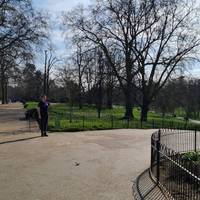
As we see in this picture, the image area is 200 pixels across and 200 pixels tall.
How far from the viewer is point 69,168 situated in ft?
40.1

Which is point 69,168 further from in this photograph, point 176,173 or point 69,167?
point 176,173

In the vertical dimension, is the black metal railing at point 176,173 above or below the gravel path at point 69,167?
above

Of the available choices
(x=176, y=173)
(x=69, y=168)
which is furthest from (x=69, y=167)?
(x=176, y=173)

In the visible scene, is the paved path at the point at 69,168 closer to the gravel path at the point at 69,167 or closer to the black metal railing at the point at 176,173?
the gravel path at the point at 69,167

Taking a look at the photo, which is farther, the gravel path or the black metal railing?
the gravel path

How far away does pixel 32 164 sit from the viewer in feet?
41.9

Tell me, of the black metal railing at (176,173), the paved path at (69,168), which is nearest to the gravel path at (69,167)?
the paved path at (69,168)

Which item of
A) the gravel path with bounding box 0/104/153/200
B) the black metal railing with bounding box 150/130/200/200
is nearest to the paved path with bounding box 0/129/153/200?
the gravel path with bounding box 0/104/153/200

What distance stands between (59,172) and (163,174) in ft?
9.01

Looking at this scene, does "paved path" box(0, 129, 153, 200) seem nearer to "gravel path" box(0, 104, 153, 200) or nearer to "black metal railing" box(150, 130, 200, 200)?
"gravel path" box(0, 104, 153, 200)

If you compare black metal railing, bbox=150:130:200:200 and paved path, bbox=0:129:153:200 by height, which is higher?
black metal railing, bbox=150:130:200:200

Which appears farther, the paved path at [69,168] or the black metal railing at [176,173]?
the paved path at [69,168]

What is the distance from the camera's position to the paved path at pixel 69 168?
907cm

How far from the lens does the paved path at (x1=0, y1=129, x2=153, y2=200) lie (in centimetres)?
907
